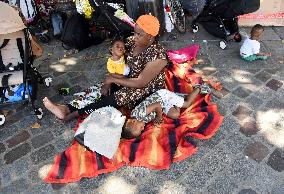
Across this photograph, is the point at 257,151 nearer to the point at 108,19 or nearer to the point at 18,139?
the point at 18,139

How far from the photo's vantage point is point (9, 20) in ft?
14.7

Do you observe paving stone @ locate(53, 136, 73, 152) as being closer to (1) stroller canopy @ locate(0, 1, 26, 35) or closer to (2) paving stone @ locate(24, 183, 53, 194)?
(2) paving stone @ locate(24, 183, 53, 194)

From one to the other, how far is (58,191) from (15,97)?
1.73m

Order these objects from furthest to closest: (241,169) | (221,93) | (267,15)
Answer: (267,15)
(221,93)
(241,169)

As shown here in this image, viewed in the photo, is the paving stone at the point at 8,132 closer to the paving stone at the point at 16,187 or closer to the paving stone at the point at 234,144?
the paving stone at the point at 16,187

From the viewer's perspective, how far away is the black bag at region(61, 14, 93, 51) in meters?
6.42

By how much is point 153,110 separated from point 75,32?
9.30ft

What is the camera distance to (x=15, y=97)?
16.1ft

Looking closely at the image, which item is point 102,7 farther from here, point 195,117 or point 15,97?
point 195,117

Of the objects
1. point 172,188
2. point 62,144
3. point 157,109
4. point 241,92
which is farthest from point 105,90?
point 241,92

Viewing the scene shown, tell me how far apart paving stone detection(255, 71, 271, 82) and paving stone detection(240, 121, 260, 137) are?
1.11 m

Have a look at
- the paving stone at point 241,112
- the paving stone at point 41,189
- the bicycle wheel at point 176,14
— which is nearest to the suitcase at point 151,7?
the bicycle wheel at point 176,14

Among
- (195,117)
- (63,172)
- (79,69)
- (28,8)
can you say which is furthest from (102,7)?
(63,172)

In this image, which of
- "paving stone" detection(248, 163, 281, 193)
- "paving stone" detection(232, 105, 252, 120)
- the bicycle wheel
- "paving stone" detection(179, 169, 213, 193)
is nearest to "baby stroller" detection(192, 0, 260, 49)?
the bicycle wheel
